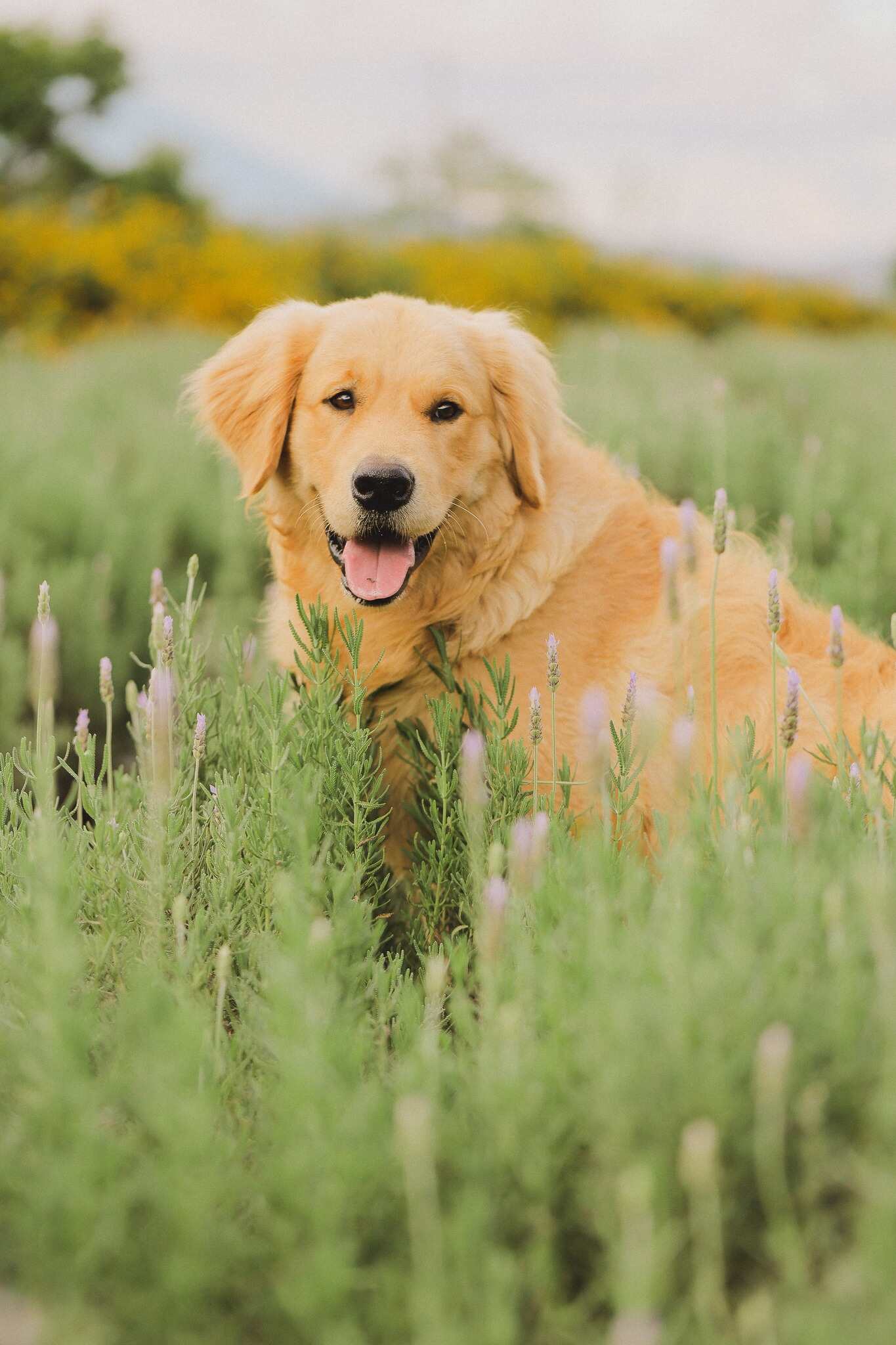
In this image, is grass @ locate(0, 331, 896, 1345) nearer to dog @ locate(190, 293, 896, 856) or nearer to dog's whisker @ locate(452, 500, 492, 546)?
dog @ locate(190, 293, 896, 856)

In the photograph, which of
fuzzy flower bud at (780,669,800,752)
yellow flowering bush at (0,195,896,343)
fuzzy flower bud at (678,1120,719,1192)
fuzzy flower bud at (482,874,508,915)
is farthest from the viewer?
yellow flowering bush at (0,195,896,343)

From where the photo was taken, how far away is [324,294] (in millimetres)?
15367

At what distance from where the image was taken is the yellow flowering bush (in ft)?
42.0

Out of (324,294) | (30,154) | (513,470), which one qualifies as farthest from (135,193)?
(513,470)

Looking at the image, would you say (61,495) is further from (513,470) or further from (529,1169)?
(529,1169)

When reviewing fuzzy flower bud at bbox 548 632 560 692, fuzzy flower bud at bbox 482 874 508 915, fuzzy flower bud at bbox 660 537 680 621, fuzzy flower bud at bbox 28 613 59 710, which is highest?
fuzzy flower bud at bbox 660 537 680 621

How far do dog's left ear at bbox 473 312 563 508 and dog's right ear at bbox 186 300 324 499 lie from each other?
0.48 meters

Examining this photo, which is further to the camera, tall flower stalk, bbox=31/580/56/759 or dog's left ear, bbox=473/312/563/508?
dog's left ear, bbox=473/312/563/508

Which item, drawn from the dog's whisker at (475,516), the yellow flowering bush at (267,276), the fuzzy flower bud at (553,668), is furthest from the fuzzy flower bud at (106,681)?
the yellow flowering bush at (267,276)

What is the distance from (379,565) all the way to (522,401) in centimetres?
63

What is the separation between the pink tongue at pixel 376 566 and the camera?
2.63 metres

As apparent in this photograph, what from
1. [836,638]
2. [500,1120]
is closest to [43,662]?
[500,1120]

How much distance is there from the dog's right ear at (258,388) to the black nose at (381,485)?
422 millimetres

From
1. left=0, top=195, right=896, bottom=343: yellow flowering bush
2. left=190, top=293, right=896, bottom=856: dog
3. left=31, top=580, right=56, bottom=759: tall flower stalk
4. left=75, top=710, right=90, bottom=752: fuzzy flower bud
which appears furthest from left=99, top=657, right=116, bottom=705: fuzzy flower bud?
left=0, top=195, right=896, bottom=343: yellow flowering bush
